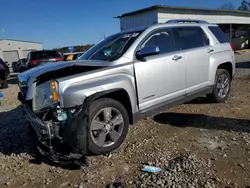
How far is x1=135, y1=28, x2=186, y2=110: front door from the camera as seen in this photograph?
3.84m

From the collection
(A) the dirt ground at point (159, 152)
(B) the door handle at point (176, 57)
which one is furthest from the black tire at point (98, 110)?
(B) the door handle at point (176, 57)

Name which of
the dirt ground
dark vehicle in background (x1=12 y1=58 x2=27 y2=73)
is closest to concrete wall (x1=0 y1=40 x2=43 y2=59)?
dark vehicle in background (x1=12 y1=58 x2=27 y2=73)

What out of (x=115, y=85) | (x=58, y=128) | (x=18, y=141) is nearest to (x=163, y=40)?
(x=115, y=85)

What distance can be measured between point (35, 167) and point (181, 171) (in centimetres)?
205

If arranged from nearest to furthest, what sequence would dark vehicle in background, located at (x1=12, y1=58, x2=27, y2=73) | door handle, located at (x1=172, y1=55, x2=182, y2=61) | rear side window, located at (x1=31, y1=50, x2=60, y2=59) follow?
door handle, located at (x1=172, y1=55, x2=182, y2=61), rear side window, located at (x1=31, y1=50, x2=60, y2=59), dark vehicle in background, located at (x1=12, y1=58, x2=27, y2=73)

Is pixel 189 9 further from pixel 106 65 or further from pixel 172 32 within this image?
pixel 106 65

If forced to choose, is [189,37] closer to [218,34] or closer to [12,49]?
[218,34]

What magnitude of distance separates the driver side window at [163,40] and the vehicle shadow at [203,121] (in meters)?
1.40

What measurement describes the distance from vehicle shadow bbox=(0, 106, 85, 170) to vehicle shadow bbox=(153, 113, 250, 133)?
222 centimetres

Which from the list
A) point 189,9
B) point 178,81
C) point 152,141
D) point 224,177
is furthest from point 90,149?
point 189,9

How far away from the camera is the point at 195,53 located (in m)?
4.74

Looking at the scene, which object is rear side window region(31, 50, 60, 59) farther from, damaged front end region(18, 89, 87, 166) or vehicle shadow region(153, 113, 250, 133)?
damaged front end region(18, 89, 87, 166)

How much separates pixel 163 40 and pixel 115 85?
153 cm

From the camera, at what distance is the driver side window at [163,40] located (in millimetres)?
4203
